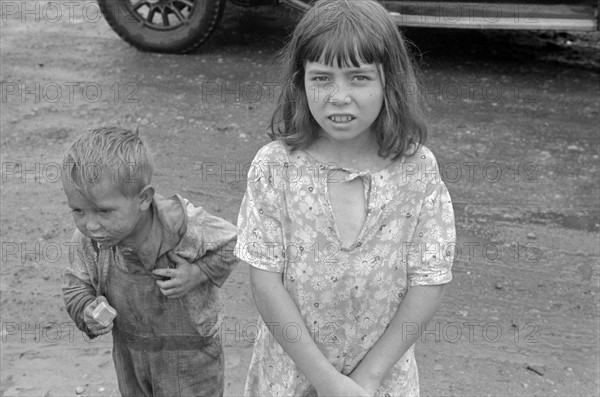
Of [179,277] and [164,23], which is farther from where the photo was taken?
[164,23]

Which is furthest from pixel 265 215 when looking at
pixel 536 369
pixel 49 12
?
pixel 49 12

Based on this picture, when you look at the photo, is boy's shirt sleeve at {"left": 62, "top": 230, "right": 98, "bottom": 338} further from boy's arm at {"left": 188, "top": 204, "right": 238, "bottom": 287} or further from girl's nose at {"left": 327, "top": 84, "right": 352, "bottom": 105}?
girl's nose at {"left": 327, "top": 84, "right": 352, "bottom": 105}

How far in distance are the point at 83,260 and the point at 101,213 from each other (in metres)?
0.28

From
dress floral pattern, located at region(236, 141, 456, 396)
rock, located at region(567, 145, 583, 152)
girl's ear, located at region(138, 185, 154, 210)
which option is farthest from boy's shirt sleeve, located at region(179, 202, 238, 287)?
rock, located at region(567, 145, 583, 152)

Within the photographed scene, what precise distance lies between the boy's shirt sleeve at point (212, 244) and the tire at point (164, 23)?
4046 mm

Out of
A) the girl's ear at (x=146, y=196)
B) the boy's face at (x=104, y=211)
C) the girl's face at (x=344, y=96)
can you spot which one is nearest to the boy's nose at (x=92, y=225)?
the boy's face at (x=104, y=211)

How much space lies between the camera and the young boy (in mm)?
2189

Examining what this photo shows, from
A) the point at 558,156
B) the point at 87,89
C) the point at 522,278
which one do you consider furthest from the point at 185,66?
the point at 522,278

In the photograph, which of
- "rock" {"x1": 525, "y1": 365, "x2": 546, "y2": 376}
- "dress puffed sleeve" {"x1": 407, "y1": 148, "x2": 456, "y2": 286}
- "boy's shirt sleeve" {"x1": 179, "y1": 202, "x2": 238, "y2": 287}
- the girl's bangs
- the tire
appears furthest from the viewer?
the tire

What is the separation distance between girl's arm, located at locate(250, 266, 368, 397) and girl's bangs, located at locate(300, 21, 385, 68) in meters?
0.55

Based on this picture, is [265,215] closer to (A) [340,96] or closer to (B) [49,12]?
(A) [340,96]

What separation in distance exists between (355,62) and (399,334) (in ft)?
2.25

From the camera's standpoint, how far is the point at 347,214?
2.09 metres

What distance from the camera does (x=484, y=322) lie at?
11.9 feet
